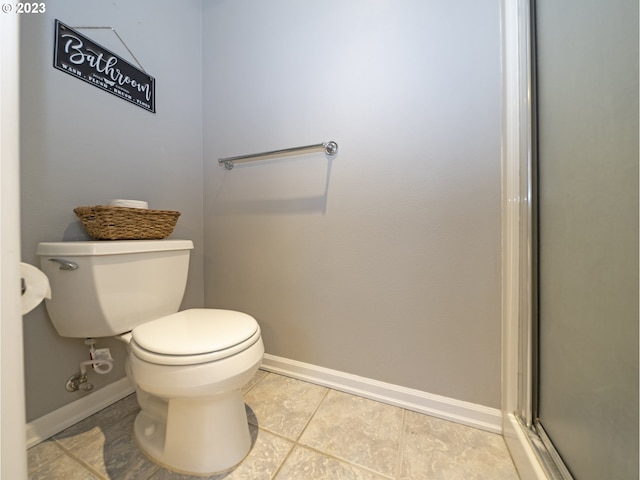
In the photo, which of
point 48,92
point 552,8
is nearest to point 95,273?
point 48,92

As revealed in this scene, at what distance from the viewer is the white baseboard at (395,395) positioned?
2.68ft

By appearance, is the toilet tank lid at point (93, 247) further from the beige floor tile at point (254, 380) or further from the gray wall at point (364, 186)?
the beige floor tile at point (254, 380)

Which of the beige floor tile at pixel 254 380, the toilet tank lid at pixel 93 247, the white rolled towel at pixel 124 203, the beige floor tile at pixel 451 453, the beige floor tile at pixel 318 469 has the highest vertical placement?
the white rolled towel at pixel 124 203

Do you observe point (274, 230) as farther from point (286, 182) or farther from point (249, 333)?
point (249, 333)

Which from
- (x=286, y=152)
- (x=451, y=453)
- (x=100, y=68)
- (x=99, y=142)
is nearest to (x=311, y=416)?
(x=451, y=453)

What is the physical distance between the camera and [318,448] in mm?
733

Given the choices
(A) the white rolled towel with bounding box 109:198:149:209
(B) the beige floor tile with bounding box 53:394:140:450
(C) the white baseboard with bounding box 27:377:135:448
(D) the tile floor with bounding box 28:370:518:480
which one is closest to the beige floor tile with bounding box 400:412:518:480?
(D) the tile floor with bounding box 28:370:518:480

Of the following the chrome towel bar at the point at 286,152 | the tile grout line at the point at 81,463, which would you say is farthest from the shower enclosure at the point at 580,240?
the tile grout line at the point at 81,463

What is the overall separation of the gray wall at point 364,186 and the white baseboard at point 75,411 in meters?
0.49

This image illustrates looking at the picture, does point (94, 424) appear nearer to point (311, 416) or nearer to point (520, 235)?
point (311, 416)

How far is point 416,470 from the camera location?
0.67 meters

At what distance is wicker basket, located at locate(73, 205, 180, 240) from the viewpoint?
75 centimetres

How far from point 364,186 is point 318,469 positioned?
0.92 meters

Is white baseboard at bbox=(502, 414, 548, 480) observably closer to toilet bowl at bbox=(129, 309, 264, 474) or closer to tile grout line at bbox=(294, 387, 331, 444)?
tile grout line at bbox=(294, 387, 331, 444)
